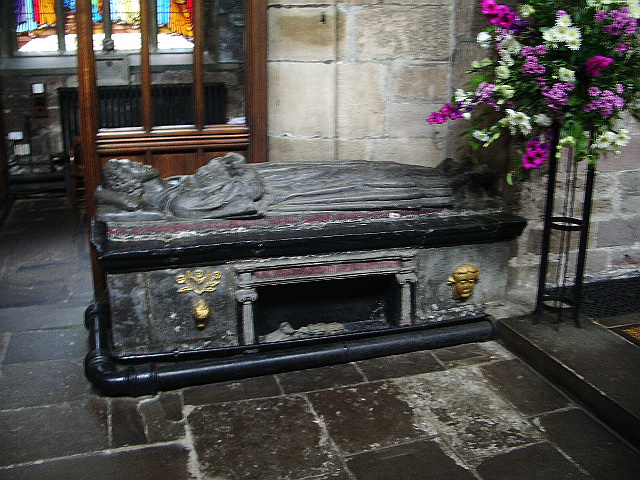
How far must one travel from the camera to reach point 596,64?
2.53 meters

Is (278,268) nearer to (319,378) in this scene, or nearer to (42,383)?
(319,378)

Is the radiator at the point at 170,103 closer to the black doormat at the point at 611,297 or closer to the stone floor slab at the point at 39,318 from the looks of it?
the stone floor slab at the point at 39,318

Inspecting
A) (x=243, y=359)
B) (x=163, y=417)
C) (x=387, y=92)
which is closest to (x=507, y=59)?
(x=387, y=92)

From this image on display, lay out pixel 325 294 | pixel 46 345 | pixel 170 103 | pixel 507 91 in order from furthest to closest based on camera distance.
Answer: pixel 170 103 → pixel 46 345 → pixel 325 294 → pixel 507 91

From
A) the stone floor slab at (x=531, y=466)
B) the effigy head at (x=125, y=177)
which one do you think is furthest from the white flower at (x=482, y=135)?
the effigy head at (x=125, y=177)

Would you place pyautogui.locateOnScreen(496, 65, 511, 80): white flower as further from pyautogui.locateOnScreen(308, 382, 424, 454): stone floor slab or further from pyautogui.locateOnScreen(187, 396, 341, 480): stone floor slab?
pyautogui.locateOnScreen(187, 396, 341, 480): stone floor slab

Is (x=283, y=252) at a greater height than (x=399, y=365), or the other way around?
(x=283, y=252)

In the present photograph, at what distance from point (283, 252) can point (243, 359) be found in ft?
1.53

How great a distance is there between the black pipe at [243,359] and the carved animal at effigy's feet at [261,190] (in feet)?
1.83

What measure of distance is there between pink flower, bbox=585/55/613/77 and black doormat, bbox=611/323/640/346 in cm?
113

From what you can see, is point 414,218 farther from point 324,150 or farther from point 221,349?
point 221,349

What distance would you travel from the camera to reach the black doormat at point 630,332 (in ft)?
9.57

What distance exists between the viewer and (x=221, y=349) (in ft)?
9.27

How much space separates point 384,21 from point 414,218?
1.01 meters
